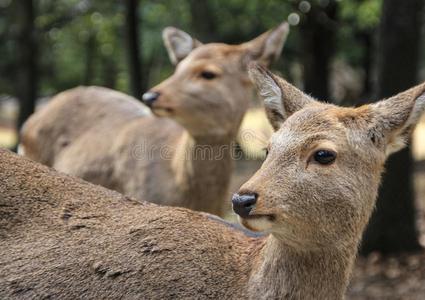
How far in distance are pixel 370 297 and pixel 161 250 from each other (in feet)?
19.8

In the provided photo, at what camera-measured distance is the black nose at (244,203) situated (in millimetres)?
3777

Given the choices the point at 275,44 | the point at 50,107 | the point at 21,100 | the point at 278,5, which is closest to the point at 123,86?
the point at 278,5

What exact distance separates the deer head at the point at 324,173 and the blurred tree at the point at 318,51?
15460 millimetres

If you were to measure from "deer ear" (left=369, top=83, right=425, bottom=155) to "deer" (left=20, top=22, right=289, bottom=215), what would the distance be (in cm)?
360

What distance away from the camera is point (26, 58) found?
1606 cm

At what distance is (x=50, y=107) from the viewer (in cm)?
967

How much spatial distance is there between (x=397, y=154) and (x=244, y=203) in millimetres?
7126

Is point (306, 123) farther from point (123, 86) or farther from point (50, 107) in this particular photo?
point (123, 86)

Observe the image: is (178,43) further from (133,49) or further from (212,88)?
(133,49)

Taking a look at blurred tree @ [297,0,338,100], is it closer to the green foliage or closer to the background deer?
the green foliage

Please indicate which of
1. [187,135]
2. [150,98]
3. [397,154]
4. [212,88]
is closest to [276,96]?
[150,98]

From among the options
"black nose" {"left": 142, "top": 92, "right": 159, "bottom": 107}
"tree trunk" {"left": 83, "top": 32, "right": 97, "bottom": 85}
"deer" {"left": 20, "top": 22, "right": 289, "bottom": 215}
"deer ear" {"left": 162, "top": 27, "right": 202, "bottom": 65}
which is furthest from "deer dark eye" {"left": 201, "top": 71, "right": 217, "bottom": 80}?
"tree trunk" {"left": 83, "top": 32, "right": 97, "bottom": 85}

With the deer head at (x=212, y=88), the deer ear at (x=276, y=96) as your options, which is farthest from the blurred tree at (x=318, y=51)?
the deer ear at (x=276, y=96)

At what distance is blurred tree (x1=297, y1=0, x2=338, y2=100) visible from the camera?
19781 millimetres
